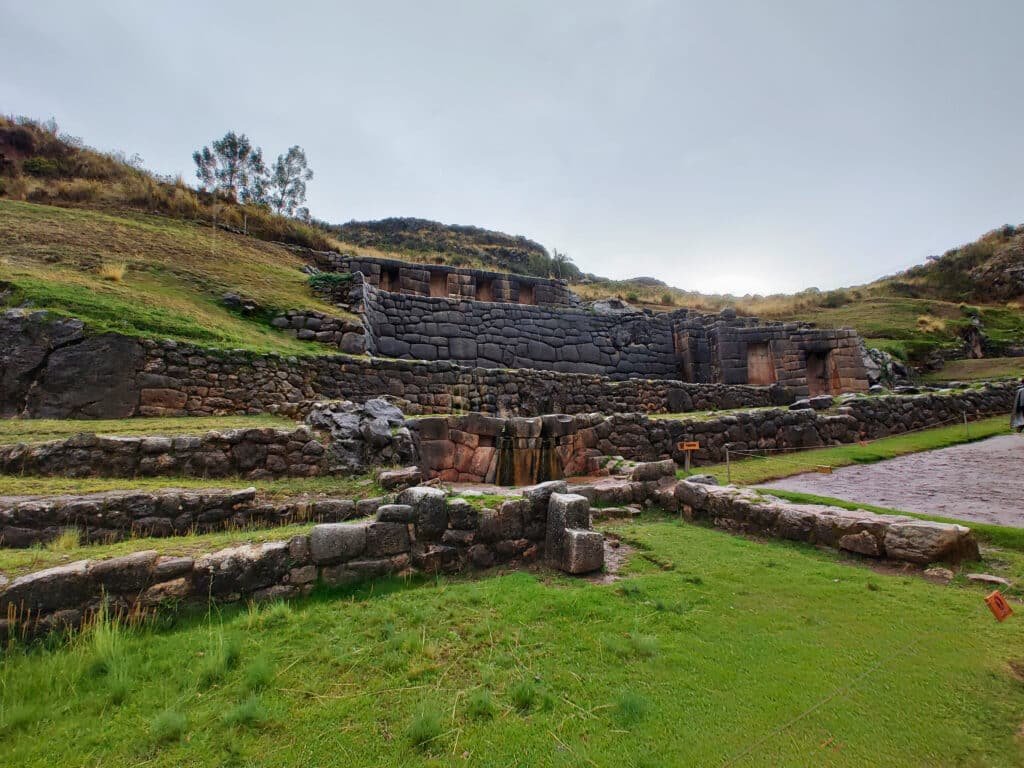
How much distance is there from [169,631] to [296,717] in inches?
66.3

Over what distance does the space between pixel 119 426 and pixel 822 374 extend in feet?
77.5

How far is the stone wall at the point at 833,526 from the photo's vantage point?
5.03 m

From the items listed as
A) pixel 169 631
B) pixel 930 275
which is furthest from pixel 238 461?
pixel 930 275

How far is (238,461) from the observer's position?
7941mm

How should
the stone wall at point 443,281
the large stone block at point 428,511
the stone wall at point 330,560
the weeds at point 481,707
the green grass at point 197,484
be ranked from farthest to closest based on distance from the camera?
the stone wall at point 443,281 → the green grass at point 197,484 → the large stone block at point 428,511 → the stone wall at point 330,560 → the weeds at point 481,707

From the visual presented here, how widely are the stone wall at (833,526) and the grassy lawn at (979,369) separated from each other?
22658 mm

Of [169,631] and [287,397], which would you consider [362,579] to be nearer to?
[169,631]

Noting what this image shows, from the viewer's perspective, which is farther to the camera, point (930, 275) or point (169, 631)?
point (930, 275)

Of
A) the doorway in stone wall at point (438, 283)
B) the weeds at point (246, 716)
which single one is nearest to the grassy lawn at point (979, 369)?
the doorway in stone wall at point (438, 283)

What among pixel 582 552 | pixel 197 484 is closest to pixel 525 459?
pixel 582 552

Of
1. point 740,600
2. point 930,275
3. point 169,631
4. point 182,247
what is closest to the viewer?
point 169,631

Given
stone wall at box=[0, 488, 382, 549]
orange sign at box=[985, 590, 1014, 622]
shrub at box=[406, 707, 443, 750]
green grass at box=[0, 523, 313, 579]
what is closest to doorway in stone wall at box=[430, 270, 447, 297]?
stone wall at box=[0, 488, 382, 549]

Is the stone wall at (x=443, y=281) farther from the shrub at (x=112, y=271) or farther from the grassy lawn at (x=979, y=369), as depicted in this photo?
the grassy lawn at (x=979, y=369)

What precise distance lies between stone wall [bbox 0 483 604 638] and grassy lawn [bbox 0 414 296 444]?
471 cm
